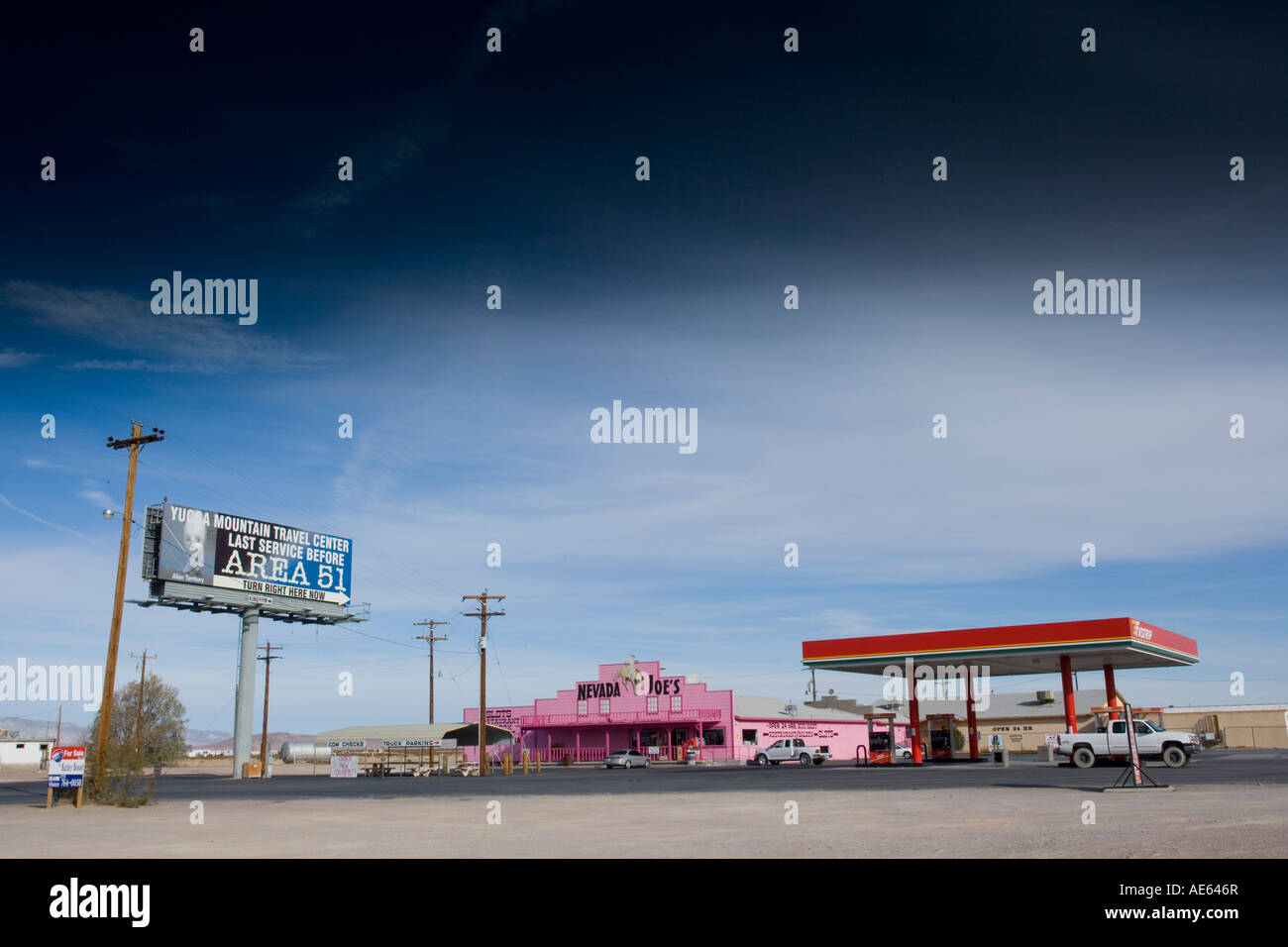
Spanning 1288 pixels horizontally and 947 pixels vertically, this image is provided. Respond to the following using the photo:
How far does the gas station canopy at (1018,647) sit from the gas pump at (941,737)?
3780mm

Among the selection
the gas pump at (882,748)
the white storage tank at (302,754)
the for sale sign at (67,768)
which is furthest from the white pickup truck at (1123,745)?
the white storage tank at (302,754)

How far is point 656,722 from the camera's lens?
71.4 meters

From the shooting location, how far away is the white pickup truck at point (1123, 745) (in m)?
34.8

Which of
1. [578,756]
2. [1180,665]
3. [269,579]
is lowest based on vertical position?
[578,756]

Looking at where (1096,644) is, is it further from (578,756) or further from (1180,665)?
(578,756)

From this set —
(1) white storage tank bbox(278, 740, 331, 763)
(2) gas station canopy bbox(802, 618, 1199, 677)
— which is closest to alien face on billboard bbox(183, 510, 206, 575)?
(2) gas station canopy bbox(802, 618, 1199, 677)

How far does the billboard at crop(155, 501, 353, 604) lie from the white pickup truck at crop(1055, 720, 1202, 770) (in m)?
43.6

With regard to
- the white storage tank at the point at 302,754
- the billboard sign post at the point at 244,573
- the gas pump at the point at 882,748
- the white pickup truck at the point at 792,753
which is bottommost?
the white storage tank at the point at 302,754

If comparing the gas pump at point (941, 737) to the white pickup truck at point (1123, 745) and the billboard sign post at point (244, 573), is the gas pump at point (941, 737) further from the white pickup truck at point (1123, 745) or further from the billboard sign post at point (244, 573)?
the billboard sign post at point (244, 573)

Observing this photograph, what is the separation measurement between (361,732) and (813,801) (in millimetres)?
65717

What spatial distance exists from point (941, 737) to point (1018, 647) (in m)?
9.29
